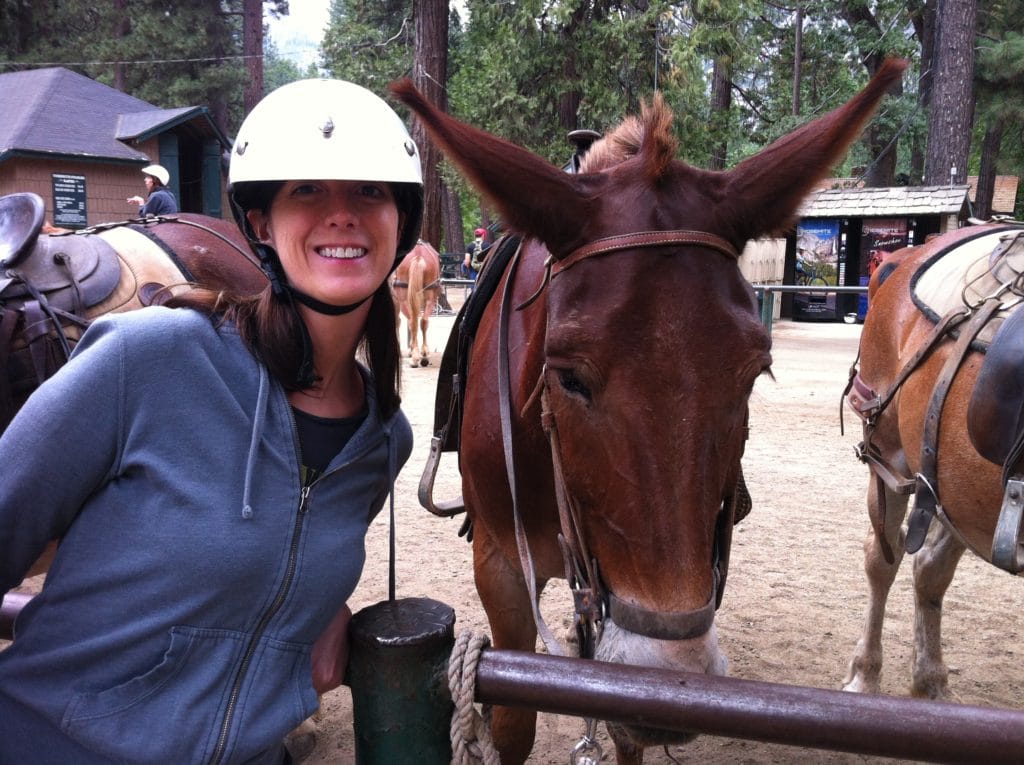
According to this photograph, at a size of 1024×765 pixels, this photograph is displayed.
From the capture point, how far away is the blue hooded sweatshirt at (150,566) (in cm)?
140

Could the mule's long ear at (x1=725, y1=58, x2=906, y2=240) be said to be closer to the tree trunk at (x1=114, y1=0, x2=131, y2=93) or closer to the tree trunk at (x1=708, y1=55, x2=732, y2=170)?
the tree trunk at (x1=708, y1=55, x2=732, y2=170)

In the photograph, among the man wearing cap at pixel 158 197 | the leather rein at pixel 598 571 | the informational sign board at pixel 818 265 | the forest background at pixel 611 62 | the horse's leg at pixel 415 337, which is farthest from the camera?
the informational sign board at pixel 818 265

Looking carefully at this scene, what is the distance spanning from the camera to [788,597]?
16.1ft

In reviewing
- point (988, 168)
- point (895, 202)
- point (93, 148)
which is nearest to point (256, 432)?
point (895, 202)

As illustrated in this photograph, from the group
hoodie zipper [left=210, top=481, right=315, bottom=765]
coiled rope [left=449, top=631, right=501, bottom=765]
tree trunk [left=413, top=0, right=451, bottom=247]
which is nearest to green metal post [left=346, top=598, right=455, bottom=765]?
coiled rope [left=449, top=631, right=501, bottom=765]

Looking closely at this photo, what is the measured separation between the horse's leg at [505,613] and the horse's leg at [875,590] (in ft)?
6.28

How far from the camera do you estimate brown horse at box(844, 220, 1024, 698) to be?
3.02m

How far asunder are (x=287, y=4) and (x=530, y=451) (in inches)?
1325

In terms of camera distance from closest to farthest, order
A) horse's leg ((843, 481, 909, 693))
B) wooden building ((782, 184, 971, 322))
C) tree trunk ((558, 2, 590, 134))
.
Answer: horse's leg ((843, 481, 909, 693)), tree trunk ((558, 2, 590, 134)), wooden building ((782, 184, 971, 322))

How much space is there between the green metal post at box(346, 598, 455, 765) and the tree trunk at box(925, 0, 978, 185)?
19.0 m

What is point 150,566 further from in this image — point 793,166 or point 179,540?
point 793,166

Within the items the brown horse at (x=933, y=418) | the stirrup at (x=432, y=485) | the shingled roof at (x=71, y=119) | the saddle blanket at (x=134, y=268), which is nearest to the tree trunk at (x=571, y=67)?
the shingled roof at (x=71, y=119)

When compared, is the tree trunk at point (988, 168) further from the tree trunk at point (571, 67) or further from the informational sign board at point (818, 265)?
the tree trunk at point (571, 67)

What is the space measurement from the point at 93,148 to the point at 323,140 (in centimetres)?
1874
